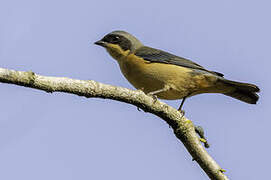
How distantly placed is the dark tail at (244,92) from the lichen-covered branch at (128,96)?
2.33m

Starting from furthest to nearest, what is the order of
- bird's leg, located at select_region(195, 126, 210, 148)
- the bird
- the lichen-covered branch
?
the bird < bird's leg, located at select_region(195, 126, 210, 148) < the lichen-covered branch

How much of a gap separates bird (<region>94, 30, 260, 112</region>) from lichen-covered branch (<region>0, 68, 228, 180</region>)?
5.61 feet

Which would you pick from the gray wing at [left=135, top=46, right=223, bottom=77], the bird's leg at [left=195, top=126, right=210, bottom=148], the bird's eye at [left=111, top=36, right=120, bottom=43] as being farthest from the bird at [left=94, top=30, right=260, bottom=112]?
the bird's leg at [left=195, top=126, right=210, bottom=148]

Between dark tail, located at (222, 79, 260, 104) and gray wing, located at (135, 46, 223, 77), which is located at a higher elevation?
gray wing, located at (135, 46, 223, 77)

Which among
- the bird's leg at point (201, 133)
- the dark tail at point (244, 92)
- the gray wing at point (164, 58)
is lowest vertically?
the bird's leg at point (201, 133)

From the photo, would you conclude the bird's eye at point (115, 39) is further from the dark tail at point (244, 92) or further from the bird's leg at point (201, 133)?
the bird's leg at point (201, 133)

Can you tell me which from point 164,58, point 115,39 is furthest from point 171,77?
point 115,39

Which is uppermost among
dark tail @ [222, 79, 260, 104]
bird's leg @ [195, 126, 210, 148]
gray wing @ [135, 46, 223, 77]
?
gray wing @ [135, 46, 223, 77]

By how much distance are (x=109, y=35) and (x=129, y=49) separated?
70cm

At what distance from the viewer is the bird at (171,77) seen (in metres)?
8.83

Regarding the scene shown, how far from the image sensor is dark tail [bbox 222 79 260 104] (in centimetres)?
885

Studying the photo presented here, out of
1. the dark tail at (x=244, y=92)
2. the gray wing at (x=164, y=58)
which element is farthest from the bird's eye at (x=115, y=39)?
the dark tail at (x=244, y=92)

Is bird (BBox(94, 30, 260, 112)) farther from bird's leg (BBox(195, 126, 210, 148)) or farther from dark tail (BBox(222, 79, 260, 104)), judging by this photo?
bird's leg (BBox(195, 126, 210, 148))

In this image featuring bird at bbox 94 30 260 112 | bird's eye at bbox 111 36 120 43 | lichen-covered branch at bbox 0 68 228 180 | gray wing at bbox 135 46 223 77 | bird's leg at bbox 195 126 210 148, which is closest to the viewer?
lichen-covered branch at bbox 0 68 228 180
